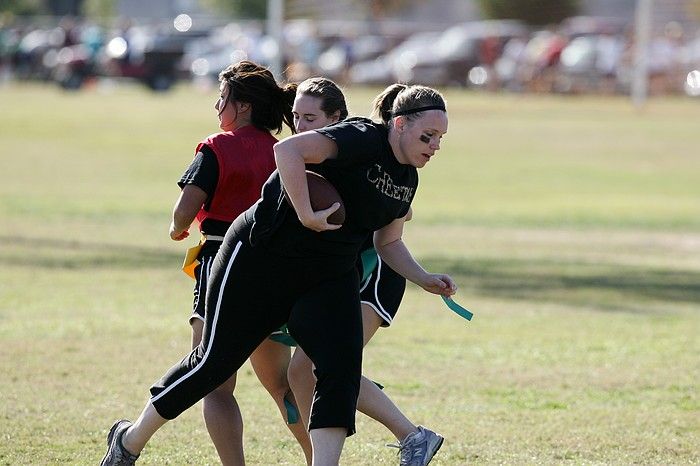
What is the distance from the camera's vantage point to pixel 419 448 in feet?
18.9

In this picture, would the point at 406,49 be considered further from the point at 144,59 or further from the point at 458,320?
the point at 458,320

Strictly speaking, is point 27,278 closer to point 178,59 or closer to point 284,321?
point 284,321

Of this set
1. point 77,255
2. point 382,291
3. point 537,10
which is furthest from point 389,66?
point 382,291

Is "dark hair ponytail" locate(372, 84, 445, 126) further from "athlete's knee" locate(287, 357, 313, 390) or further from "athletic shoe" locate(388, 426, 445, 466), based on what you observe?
"athletic shoe" locate(388, 426, 445, 466)

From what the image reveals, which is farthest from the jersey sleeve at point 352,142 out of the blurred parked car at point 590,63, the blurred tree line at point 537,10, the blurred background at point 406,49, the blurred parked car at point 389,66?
the blurred tree line at point 537,10

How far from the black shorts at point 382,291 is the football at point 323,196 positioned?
914 mm

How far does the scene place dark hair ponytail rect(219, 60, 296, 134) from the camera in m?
5.88

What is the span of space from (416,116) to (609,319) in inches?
239

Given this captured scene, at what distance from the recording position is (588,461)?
21.4ft

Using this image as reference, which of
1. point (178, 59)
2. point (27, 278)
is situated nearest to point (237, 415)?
point (27, 278)

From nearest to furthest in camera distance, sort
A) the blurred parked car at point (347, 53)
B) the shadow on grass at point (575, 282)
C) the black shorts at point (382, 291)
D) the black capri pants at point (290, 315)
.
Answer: the black capri pants at point (290, 315) → the black shorts at point (382, 291) → the shadow on grass at point (575, 282) → the blurred parked car at point (347, 53)

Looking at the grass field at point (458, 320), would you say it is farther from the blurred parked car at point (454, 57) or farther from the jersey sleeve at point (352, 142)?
the blurred parked car at point (454, 57)

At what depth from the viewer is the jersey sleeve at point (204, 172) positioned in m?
5.72

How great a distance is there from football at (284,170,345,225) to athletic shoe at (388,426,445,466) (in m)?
1.09
